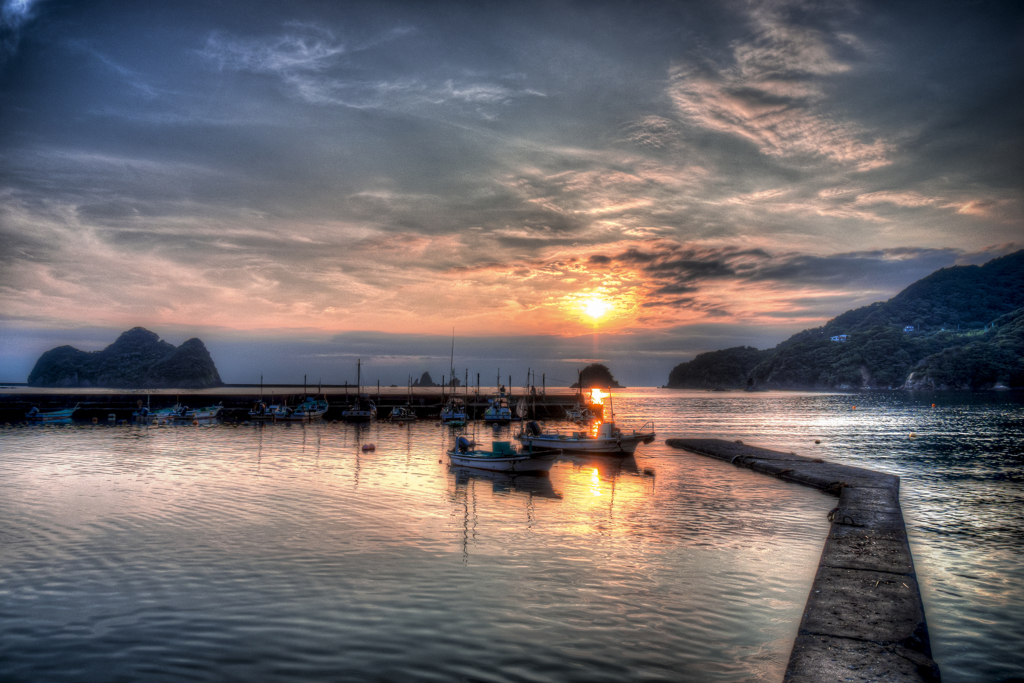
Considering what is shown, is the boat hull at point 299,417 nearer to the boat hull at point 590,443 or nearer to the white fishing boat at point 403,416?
the white fishing boat at point 403,416

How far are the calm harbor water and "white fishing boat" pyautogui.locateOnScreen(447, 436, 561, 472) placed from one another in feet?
5.34

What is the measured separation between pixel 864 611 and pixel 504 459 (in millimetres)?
24456

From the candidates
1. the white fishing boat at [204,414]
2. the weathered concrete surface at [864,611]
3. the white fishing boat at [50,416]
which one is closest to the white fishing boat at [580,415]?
the white fishing boat at [204,414]

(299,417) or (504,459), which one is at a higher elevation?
(504,459)

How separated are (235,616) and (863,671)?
12300mm

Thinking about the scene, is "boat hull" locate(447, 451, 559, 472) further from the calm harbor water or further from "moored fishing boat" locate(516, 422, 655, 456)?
"moored fishing boat" locate(516, 422, 655, 456)

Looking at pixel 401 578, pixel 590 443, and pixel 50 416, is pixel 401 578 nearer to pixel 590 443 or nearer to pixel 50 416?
pixel 590 443

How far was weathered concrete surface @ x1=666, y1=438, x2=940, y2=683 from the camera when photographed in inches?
356

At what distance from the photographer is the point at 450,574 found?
1513cm

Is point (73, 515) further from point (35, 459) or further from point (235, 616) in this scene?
point (35, 459)

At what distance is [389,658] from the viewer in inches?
403

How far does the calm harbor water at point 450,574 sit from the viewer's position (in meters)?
10.3

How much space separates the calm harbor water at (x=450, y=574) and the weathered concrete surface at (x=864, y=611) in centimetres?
74

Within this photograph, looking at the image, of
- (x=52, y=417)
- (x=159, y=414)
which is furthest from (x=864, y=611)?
(x=52, y=417)
